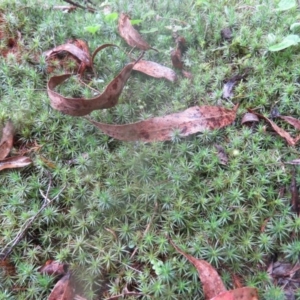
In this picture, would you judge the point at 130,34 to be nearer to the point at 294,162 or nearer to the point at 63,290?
the point at 294,162

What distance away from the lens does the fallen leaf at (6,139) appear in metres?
1.67

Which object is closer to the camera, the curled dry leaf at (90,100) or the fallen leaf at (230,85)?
the curled dry leaf at (90,100)

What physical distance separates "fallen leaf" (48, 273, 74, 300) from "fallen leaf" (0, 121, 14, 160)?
2.05 feet

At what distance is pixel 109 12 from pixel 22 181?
3.86ft

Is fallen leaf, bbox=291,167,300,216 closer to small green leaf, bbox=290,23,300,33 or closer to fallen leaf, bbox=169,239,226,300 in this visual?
fallen leaf, bbox=169,239,226,300

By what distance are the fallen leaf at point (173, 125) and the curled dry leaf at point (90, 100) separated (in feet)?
0.23

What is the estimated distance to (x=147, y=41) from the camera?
2.03m

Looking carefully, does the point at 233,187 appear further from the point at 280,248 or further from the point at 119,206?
the point at 119,206

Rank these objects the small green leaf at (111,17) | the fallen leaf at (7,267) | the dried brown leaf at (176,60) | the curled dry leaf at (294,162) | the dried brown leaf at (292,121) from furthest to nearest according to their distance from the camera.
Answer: the small green leaf at (111,17) → the dried brown leaf at (176,60) → the dried brown leaf at (292,121) → the curled dry leaf at (294,162) → the fallen leaf at (7,267)

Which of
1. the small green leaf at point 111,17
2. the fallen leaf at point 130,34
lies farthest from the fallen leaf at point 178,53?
the small green leaf at point 111,17

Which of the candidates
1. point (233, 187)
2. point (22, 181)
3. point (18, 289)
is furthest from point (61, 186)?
point (233, 187)

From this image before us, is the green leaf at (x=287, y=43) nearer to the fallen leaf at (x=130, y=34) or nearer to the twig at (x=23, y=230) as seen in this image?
the fallen leaf at (x=130, y=34)

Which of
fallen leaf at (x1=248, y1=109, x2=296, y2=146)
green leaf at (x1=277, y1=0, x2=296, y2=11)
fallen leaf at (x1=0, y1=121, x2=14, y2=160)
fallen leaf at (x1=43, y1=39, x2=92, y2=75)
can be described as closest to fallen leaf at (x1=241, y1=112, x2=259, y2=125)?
fallen leaf at (x1=248, y1=109, x2=296, y2=146)

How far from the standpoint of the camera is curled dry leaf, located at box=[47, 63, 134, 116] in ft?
5.35
